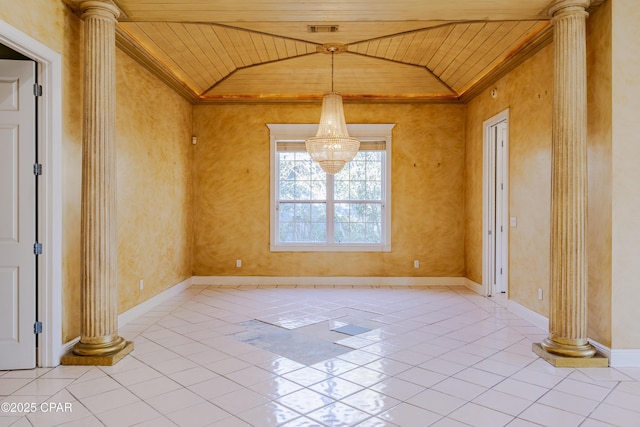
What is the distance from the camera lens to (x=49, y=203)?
133 inches

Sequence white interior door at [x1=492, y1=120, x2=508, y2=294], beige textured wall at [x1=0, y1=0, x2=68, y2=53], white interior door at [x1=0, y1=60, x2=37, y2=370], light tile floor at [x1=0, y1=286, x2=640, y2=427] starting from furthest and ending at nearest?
white interior door at [x1=492, y1=120, x2=508, y2=294] → white interior door at [x1=0, y1=60, x2=37, y2=370] → beige textured wall at [x1=0, y1=0, x2=68, y2=53] → light tile floor at [x1=0, y1=286, x2=640, y2=427]

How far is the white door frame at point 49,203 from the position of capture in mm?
3340

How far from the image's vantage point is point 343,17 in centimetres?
388

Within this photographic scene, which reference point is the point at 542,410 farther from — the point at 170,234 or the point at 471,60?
the point at 170,234

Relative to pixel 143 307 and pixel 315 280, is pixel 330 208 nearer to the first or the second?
pixel 315 280

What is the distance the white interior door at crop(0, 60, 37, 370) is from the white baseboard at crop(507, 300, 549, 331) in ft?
15.6

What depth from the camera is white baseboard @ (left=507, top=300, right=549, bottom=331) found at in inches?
174

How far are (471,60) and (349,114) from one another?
2133 millimetres

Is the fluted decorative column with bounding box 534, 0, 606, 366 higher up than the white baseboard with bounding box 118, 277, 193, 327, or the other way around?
the fluted decorative column with bounding box 534, 0, 606, 366

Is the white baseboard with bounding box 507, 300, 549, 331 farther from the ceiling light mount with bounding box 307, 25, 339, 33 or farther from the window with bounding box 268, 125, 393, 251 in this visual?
the ceiling light mount with bounding box 307, 25, 339, 33

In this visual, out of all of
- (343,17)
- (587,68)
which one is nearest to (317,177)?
(343,17)

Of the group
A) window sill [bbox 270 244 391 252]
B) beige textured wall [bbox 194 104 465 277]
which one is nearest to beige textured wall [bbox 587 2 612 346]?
beige textured wall [bbox 194 104 465 277]

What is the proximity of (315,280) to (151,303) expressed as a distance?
265cm

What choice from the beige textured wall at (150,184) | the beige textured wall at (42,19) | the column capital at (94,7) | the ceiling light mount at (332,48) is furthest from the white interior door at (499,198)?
the beige textured wall at (42,19)
